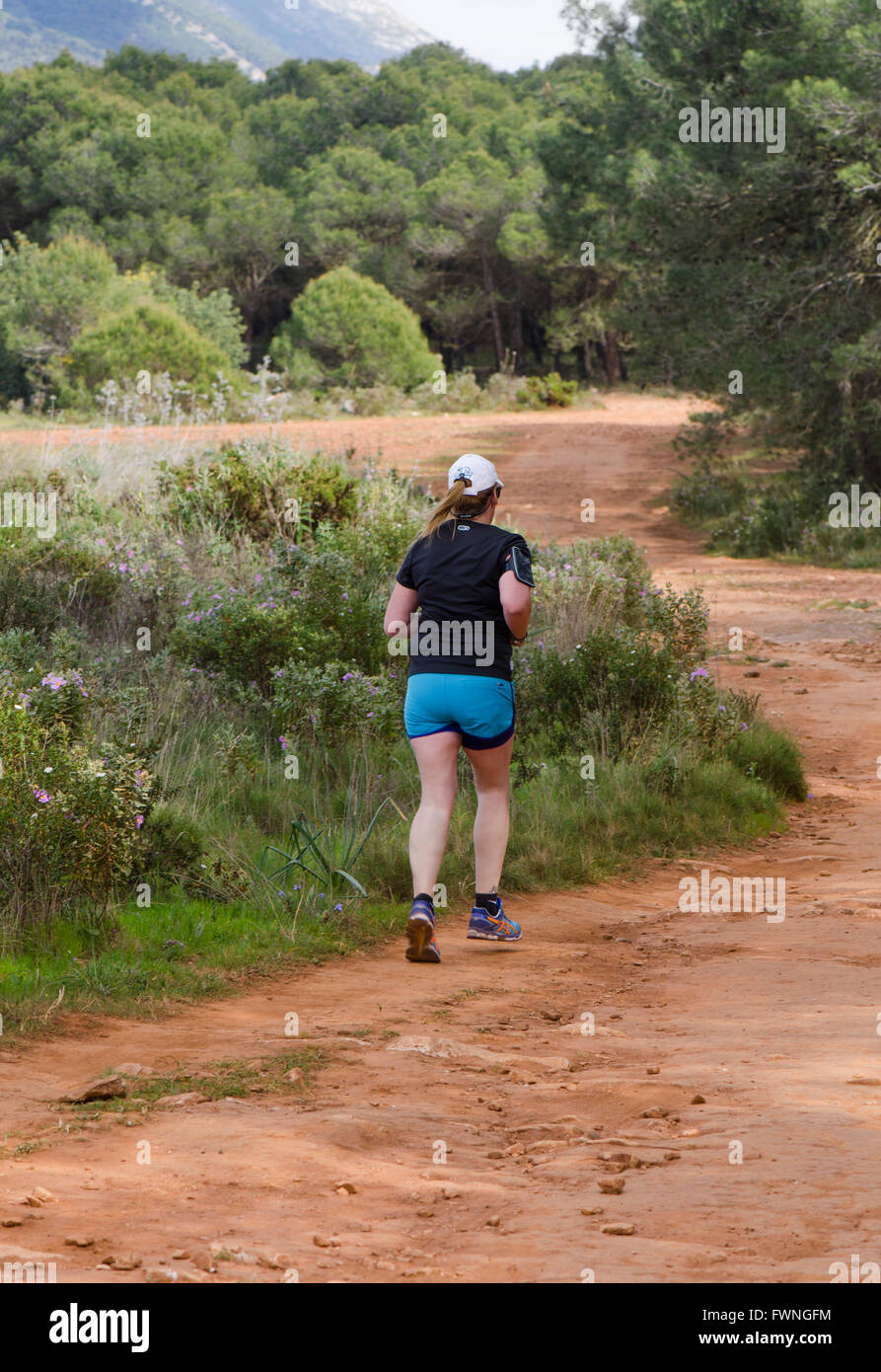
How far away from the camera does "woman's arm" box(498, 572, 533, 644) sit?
534 centimetres

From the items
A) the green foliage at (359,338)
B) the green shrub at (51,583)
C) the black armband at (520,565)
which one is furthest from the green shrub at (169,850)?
the green foliage at (359,338)

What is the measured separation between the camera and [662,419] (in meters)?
35.0

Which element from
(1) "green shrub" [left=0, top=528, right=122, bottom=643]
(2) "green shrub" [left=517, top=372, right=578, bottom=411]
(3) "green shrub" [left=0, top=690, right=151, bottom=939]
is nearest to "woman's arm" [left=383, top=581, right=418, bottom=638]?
(3) "green shrub" [left=0, top=690, right=151, bottom=939]

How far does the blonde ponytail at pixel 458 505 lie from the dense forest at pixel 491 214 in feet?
A: 34.6

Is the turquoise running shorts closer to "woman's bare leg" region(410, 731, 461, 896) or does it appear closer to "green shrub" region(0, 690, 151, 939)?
"woman's bare leg" region(410, 731, 461, 896)

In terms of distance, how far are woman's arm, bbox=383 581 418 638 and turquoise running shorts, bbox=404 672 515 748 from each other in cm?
22

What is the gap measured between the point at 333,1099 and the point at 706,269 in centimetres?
1689

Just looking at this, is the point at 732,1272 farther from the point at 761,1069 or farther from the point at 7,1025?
the point at 7,1025

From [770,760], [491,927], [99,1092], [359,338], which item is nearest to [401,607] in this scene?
[491,927]

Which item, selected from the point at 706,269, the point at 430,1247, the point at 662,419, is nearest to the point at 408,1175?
the point at 430,1247

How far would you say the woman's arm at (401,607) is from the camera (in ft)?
18.1

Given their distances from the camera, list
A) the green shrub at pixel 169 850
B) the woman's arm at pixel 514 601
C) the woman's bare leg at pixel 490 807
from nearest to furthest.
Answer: the woman's arm at pixel 514 601, the woman's bare leg at pixel 490 807, the green shrub at pixel 169 850

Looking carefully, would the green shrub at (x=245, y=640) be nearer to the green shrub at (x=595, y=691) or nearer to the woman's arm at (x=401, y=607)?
the green shrub at (x=595, y=691)

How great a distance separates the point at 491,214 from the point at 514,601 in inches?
1722
